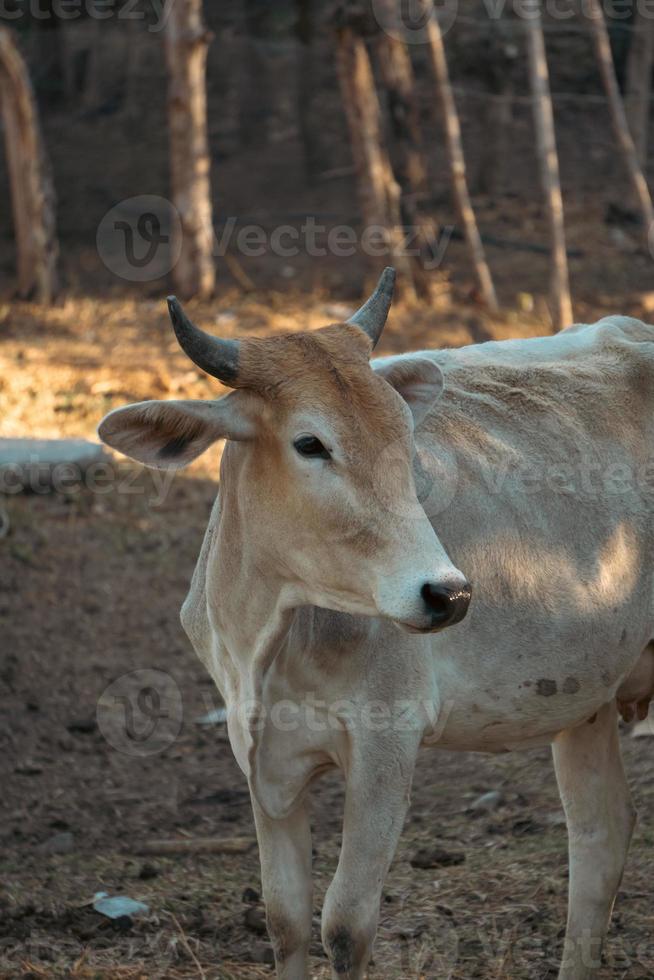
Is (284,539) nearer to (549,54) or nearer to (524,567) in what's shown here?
(524,567)

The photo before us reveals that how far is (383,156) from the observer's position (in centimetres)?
1288

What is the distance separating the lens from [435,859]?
477 cm

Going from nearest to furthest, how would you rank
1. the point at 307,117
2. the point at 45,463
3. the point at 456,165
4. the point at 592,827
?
the point at 592,827
the point at 45,463
the point at 456,165
the point at 307,117

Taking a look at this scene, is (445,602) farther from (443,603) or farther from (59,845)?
(59,845)

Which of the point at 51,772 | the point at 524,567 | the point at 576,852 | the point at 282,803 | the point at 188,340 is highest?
the point at 188,340

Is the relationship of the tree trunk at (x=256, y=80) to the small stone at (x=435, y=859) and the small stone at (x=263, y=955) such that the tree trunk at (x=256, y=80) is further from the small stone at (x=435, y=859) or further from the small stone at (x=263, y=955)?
the small stone at (x=263, y=955)

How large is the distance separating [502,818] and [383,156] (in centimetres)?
888

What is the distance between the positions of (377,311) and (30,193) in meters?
9.39

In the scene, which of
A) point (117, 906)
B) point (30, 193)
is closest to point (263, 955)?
point (117, 906)

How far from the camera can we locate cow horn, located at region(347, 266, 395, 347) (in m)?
3.35

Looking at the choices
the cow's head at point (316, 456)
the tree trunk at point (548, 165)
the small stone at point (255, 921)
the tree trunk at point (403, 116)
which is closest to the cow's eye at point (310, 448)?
the cow's head at point (316, 456)

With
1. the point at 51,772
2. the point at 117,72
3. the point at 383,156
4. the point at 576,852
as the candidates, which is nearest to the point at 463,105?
the point at 117,72

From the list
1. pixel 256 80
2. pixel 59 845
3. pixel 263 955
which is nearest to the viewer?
pixel 263 955

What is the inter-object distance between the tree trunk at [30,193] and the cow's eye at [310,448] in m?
9.50
